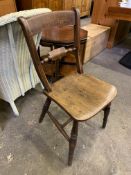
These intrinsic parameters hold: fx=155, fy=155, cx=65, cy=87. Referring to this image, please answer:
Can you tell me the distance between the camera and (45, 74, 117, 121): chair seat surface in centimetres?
95

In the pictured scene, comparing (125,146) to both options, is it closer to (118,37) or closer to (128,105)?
(128,105)

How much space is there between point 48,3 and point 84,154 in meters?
3.10

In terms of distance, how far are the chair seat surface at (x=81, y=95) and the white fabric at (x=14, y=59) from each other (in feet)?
1.25

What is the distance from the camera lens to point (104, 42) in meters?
2.72

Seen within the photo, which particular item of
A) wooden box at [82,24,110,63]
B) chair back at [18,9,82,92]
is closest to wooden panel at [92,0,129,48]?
wooden box at [82,24,110,63]

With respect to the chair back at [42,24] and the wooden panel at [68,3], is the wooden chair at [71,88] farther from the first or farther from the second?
the wooden panel at [68,3]

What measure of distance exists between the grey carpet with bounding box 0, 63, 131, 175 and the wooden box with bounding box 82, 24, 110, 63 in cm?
102

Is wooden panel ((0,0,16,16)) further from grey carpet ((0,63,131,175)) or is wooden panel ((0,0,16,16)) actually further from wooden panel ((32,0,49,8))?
grey carpet ((0,63,131,175))

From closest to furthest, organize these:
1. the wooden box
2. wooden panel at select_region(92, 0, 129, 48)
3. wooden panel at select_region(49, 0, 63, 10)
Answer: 1. the wooden box
2. wooden panel at select_region(92, 0, 129, 48)
3. wooden panel at select_region(49, 0, 63, 10)

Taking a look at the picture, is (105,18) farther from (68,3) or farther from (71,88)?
(71,88)

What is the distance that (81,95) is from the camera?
108 centimetres

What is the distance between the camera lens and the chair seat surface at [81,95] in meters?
0.95

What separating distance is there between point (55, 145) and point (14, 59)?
761 millimetres

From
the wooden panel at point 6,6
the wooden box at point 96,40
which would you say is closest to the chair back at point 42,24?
the wooden box at point 96,40
